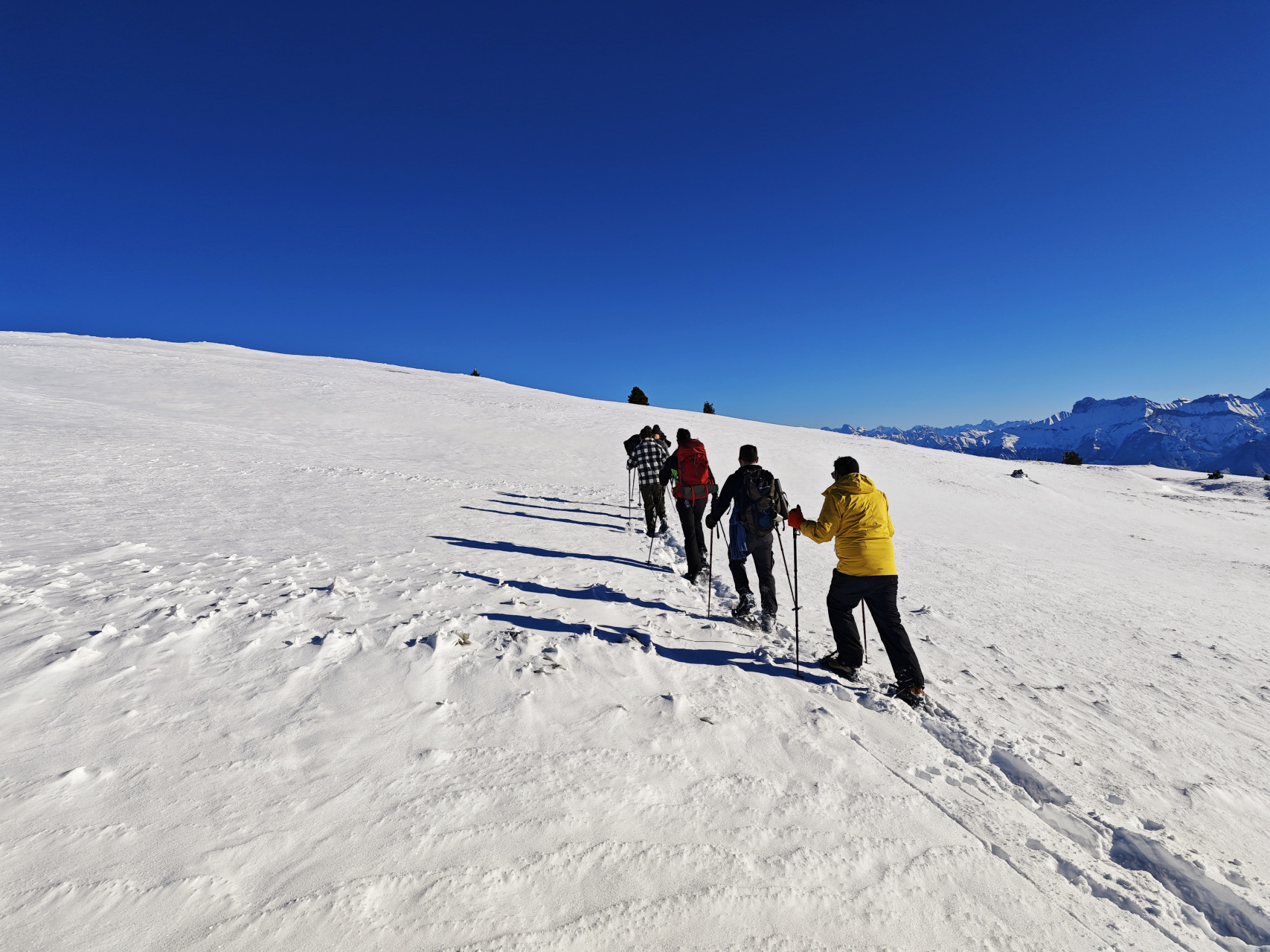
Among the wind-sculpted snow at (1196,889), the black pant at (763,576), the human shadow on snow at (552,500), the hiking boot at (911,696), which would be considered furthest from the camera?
the human shadow on snow at (552,500)

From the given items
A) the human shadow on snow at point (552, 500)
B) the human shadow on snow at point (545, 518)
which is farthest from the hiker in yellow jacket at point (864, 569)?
the human shadow on snow at point (552, 500)

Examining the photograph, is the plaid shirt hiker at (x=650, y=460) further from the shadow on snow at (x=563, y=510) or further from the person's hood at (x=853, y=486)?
the person's hood at (x=853, y=486)

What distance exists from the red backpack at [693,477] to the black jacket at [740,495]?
120 cm

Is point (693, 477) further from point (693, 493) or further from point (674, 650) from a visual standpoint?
point (674, 650)

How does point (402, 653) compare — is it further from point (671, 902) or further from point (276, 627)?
point (671, 902)

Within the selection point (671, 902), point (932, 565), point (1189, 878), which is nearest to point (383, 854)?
point (671, 902)

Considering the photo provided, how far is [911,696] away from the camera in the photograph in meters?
5.14

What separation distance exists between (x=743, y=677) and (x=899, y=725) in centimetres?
144

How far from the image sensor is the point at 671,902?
105 inches

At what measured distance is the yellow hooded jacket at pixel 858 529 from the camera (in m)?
5.29

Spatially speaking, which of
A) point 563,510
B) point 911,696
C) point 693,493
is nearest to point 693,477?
point 693,493

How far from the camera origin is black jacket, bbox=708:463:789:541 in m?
6.76

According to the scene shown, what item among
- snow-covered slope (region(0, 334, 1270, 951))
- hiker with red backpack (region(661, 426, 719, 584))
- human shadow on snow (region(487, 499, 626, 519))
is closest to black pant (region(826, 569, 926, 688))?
snow-covered slope (region(0, 334, 1270, 951))

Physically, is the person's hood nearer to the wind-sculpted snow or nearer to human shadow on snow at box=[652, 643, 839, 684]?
human shadow on snow at box=[652, 643, 839, 684]
